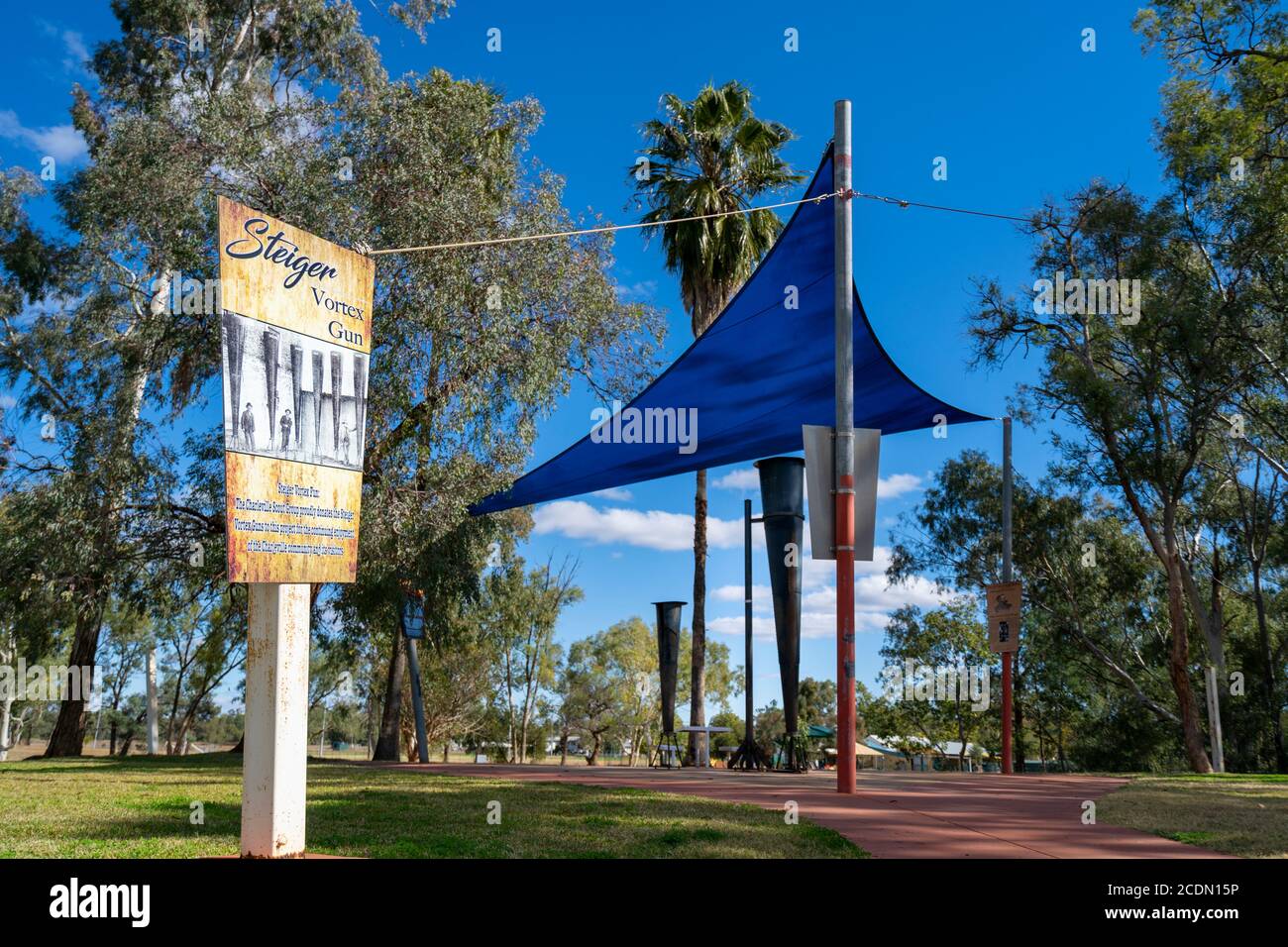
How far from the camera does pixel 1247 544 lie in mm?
26703

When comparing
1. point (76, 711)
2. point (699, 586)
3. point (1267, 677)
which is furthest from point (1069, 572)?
point (76, 711)

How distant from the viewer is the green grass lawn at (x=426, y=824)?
17.9 feet

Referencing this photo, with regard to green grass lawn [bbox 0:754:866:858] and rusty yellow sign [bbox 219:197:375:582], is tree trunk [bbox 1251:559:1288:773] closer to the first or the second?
green grass lawn [bbox 0:754:866:858]

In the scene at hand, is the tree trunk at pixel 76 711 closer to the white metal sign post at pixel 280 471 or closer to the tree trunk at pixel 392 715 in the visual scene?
the tree trunk at pixel 392 715

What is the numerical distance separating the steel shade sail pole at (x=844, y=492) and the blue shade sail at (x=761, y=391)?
2093 millimetres

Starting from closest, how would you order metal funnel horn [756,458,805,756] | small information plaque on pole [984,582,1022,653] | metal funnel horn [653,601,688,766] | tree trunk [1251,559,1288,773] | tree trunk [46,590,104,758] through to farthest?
metal funnel horn [756,458,805,756], small information plaque on pole [984,582,1022,653], metal funnel horn [653,601,688,766], tree trunk [46,590,104,758], tree trunk [1251,559,1288,773]

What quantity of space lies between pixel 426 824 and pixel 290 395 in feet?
10.2

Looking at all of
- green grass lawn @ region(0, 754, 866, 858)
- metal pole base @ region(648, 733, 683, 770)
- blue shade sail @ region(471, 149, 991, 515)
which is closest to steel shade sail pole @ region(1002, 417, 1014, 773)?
blue shade sail @ region(471, 149, 991, 515)

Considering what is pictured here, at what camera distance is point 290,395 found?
18.3 feet

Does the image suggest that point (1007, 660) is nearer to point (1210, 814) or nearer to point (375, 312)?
→ point (1210, 814)

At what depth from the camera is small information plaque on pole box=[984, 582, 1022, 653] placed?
45.9 ft

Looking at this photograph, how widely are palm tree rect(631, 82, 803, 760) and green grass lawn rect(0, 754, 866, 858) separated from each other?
1334 cm

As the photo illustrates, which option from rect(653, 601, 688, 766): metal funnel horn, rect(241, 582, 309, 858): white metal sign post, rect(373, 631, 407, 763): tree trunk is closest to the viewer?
rect(241, 582, 309, 858): white metal sign post
